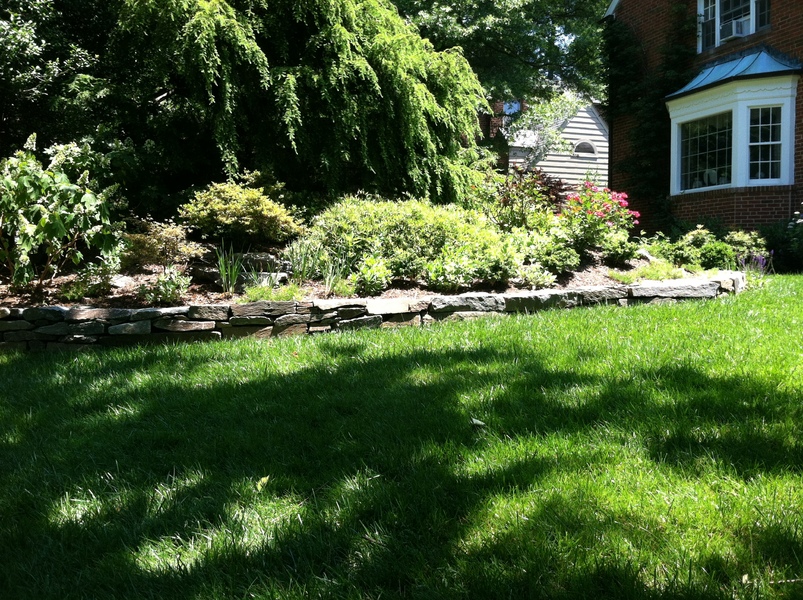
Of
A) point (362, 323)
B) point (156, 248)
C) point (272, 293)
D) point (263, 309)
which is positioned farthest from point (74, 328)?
point (362, 323)

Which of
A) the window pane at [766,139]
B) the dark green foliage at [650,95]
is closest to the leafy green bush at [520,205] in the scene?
the window pane at [766,139]

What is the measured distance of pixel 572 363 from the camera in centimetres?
358

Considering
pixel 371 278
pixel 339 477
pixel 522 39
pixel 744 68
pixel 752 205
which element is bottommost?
pixel 339 477

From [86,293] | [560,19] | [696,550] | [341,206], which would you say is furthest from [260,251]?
[560,19]

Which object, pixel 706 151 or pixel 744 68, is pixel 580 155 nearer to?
pixel 706 151

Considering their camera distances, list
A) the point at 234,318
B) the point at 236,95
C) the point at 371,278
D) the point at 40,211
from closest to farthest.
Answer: the point at 40,211 → the point at 234,318 → the point at 371,278 → the point at 236,95

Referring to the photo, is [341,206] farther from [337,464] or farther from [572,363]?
[337,464]

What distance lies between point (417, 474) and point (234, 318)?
2994mm

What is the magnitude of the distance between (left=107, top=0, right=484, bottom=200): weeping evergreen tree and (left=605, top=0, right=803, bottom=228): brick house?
20.9ft

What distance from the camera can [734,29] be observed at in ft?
41.3

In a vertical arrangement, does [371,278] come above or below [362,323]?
above

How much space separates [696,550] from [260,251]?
5.43 metres

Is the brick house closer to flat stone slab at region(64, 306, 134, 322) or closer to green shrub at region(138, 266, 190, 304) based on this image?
green shrub at region(138, 266, 190, 304)

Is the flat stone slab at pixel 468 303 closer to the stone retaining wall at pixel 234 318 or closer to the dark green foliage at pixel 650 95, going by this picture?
the stone retaining wall at pixel 234 318
